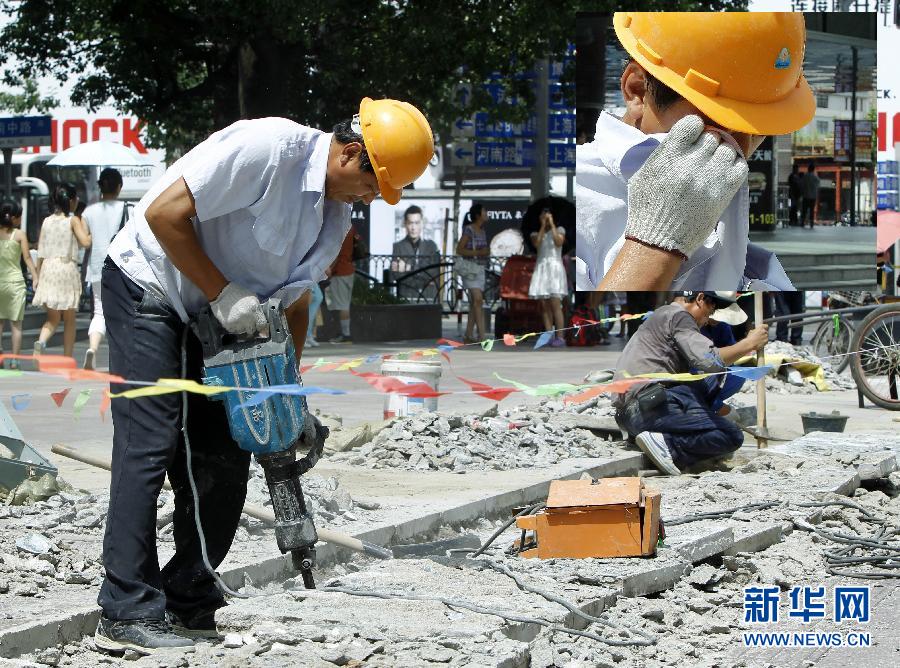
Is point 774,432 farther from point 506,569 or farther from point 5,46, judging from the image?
point 5,46

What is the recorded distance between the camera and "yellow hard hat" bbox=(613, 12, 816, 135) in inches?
225

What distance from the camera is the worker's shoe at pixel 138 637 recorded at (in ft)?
13.8

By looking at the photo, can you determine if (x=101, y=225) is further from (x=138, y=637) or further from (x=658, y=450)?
(x=138, y=637)

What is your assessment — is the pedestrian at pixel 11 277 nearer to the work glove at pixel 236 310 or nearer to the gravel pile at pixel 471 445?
the gravel pile at pixel 471 445

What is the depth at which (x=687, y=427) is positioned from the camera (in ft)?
28.7

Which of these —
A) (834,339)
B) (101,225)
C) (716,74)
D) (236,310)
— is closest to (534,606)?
(236,310)

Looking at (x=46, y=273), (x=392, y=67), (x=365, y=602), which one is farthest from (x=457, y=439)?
(x=392, y=67)

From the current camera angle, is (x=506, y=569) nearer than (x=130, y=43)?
Yes

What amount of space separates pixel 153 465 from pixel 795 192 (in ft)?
16.8

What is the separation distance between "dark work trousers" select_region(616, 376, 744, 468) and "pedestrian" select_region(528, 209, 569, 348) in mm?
8180

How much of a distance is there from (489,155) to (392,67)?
24.4 ft

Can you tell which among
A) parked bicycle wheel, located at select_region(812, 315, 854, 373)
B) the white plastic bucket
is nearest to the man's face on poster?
parked bicycle wheel, located at select_region(812, 315, 854, 373)

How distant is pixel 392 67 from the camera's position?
1891 centimetres

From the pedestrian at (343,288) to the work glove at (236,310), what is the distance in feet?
39.7
